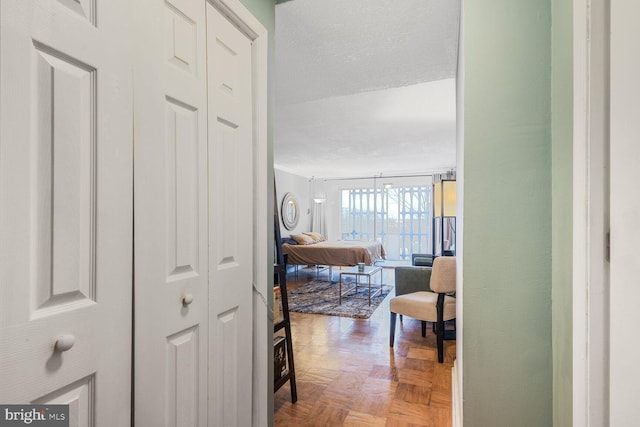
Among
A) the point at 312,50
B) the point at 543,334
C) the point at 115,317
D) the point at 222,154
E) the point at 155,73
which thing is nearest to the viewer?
the point at 115,317

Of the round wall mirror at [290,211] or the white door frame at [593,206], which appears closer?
the white door frame at [593,206]

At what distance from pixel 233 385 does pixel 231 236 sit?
2.02ft

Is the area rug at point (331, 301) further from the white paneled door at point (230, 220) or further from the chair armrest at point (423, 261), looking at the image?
the white paneled door at point (230, 220)

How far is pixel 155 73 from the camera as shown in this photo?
3.14 ft

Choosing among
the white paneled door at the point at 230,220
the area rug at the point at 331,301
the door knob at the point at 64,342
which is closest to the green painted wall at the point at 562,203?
the white paneled door at the point at 230,220

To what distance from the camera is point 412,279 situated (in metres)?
3.64

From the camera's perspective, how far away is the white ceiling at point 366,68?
1623mm

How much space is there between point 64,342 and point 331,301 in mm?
4243

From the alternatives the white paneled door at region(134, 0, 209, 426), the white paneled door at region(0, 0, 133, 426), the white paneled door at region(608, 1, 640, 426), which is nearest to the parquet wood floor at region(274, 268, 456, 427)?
the white paneled door at region(134, 0, 209, 426)

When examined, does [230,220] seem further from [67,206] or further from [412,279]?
[412,279]

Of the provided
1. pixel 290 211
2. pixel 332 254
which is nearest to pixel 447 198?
pixel 332 254

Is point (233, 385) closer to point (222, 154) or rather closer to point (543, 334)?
point (222, 154)

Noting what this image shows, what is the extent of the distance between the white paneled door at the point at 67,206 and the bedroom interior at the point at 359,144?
1.16 m

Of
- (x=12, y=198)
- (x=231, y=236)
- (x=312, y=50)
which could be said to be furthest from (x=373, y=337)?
(x=12, y=198)
